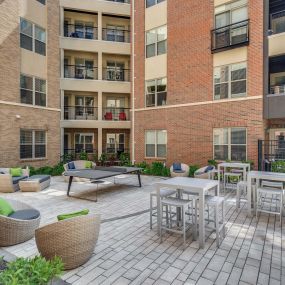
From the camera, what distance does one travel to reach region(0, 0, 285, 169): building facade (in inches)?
469

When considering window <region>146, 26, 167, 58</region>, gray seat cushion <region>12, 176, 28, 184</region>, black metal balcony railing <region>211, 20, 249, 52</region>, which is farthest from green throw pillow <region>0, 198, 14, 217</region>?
window <region>146, 26, 167, 58</region>

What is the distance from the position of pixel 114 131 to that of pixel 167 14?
10.2 m

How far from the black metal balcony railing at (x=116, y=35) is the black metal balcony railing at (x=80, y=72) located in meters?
3.09

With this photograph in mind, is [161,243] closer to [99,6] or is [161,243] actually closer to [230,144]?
[230,144]

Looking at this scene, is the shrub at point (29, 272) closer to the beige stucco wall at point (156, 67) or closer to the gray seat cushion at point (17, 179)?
the gray seat cushion at point (17, 179)

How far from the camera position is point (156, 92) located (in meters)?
15.4

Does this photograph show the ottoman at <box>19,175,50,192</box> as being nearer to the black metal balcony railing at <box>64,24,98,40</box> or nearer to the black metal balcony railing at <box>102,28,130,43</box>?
the black metal balcony railing at <box>64,24,98,40</box>

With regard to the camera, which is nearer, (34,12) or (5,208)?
(5,208)

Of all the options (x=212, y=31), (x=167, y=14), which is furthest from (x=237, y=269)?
(x=167, y=14)

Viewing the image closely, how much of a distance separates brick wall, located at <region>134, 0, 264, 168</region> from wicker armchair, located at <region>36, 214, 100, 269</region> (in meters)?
10.1

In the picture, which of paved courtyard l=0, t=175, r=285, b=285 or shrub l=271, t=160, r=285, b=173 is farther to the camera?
shrub l=271, t=160, r=285, b=173

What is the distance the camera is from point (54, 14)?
51.3 ft

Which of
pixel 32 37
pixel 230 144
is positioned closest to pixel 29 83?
pixel 32 37

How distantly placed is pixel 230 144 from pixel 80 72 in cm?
1366
